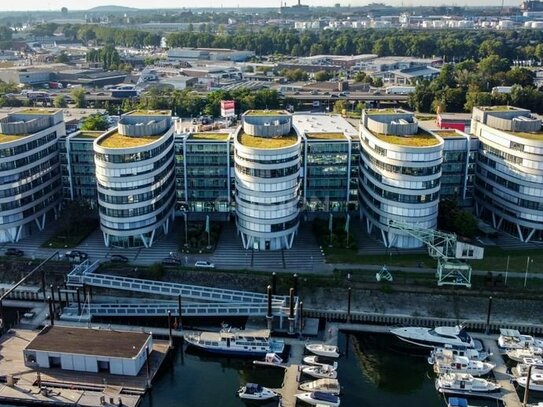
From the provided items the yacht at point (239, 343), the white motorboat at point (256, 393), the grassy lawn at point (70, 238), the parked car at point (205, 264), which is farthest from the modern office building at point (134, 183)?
the white motorboat at point (256, 393)

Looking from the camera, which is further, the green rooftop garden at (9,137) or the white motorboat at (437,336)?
the green rooftop garden at (9,137)

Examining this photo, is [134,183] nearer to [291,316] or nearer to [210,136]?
[210,136]

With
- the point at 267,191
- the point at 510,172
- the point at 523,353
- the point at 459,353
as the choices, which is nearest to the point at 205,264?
the point at 267,191

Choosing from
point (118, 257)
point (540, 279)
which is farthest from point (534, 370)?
point (118, 257)

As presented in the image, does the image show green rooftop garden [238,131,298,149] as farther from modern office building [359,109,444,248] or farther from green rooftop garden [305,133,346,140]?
modern office building [359,109,444,248]

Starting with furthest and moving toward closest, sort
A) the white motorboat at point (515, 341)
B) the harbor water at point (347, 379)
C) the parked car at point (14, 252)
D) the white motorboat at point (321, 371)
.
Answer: the parked car at point (14, 252), the white motorboat at point (515, 341), the white motorboat at point (321, 371), the harbor water at point (347, 379)

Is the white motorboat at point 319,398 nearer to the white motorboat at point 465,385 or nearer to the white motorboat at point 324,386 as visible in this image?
the white motorboat at point 324,386

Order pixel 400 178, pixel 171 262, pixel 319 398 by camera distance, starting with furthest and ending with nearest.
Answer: pixel 400 178, pixel 171 262, pixel 319 398
